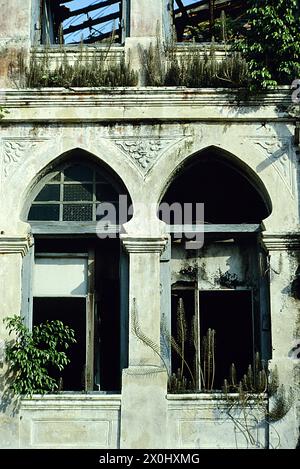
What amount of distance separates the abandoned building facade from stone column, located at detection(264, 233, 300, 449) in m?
0.02

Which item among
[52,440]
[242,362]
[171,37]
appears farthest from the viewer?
[171,37]

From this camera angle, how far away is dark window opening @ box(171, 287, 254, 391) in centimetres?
1253

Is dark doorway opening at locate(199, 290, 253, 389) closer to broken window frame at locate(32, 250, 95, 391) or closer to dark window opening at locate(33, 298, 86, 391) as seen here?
broken window frame at locate(32, 250, 95, 391)

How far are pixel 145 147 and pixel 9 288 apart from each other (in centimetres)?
265

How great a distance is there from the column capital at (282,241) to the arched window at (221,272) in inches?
10.5

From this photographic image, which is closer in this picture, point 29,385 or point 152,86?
point 29,385

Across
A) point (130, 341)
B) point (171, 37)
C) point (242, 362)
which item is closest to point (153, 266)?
point (130, 341)

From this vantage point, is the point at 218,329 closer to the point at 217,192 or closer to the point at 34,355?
the point at 217,192

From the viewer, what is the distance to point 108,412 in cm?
1192

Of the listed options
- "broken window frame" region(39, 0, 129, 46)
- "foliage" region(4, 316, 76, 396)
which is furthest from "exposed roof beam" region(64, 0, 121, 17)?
"foliage" region(4, 316, 76, 396)

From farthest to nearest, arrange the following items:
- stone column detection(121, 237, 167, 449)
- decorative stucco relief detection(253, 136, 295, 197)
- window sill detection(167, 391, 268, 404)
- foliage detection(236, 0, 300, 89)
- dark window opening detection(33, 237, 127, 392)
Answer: foliage detection(236, 0, 300, 89), decorative stucco relief detection(253, 136, 295, 197), dark window opening detection(33, 237, 127, 392), window sill detection(167, 391, 268, 404), stone column detection(121, 237, 167, 449)

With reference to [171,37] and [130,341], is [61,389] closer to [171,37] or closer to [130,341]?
[130,341]

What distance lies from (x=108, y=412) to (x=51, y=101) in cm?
427

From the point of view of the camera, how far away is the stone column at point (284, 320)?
11.9m
